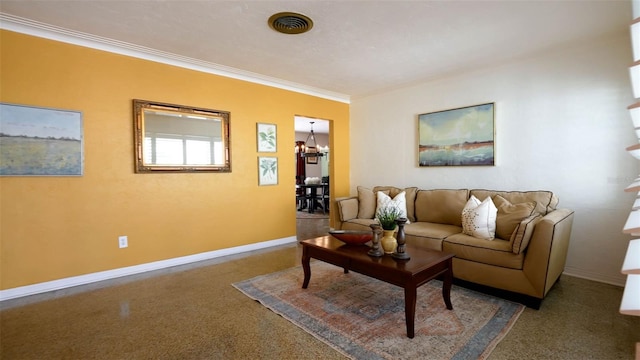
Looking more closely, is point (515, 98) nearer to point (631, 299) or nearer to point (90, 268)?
point (631, 299)

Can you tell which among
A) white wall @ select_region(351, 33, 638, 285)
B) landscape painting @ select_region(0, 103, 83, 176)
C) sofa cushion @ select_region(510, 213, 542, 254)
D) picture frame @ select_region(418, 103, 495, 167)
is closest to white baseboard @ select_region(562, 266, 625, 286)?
white wall @ select_region(351, 33, 638, 285)

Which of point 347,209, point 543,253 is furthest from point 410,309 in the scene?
point 347,209

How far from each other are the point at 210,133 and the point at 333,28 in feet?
6.62

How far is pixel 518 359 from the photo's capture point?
1.87 metres

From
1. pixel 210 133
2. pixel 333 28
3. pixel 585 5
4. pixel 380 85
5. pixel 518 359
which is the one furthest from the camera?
pixel 380 85

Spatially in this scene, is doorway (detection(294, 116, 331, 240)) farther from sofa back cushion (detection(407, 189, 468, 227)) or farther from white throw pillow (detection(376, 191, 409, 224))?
sofa back cushion (detection(407, 189, 468, 227))

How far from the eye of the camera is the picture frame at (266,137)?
437cm

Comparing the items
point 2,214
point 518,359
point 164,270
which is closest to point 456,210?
point 518,359

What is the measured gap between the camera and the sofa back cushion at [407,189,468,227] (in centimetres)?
364

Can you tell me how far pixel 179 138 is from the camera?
3670 mm

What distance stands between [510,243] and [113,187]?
388cm

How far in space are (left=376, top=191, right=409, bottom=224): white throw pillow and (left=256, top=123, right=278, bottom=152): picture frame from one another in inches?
67.0

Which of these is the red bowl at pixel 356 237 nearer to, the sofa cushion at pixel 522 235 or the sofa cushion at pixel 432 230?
the sofa cushion at pixel 432 230

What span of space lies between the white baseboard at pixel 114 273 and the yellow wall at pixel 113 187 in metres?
0.05
